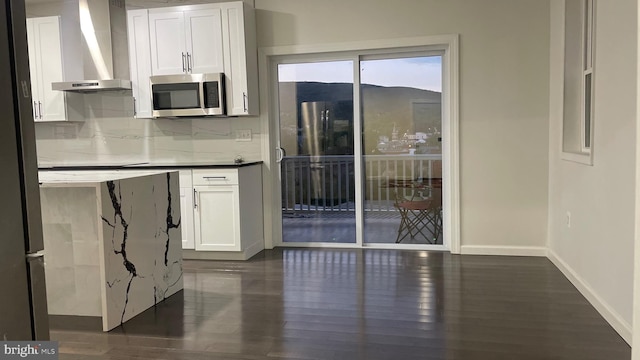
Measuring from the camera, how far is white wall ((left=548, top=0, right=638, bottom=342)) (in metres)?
2.56

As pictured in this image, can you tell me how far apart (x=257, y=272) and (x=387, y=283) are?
1.13m

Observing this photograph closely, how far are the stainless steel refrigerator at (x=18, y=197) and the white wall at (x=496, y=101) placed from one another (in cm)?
409

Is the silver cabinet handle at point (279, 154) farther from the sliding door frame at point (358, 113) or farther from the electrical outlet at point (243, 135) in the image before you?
the electrical outlet at point (243, 135)

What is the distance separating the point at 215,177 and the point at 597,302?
317cm

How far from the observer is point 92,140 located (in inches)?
214

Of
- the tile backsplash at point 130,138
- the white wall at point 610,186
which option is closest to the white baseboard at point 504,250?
the white wall at point 610,186

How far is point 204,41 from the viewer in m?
4.73

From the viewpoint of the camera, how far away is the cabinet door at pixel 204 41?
15.4ft

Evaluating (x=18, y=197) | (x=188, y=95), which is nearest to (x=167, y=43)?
(x=188, y=95)

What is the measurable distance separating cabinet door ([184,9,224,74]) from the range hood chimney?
0.89 meters

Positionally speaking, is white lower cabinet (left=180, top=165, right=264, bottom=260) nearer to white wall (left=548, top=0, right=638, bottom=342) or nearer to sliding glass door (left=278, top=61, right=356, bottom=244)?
sliding glass door (left=278, top=61, right=356, bottom=244)

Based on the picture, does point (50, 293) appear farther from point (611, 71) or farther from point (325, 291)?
point (611, 71)

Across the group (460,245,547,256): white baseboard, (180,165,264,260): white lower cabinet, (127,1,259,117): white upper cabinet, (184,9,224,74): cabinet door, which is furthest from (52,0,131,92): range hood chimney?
(460,245,547,256): white baseboard

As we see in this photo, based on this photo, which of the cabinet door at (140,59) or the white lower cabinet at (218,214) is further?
the cabinet door at (140,59)
